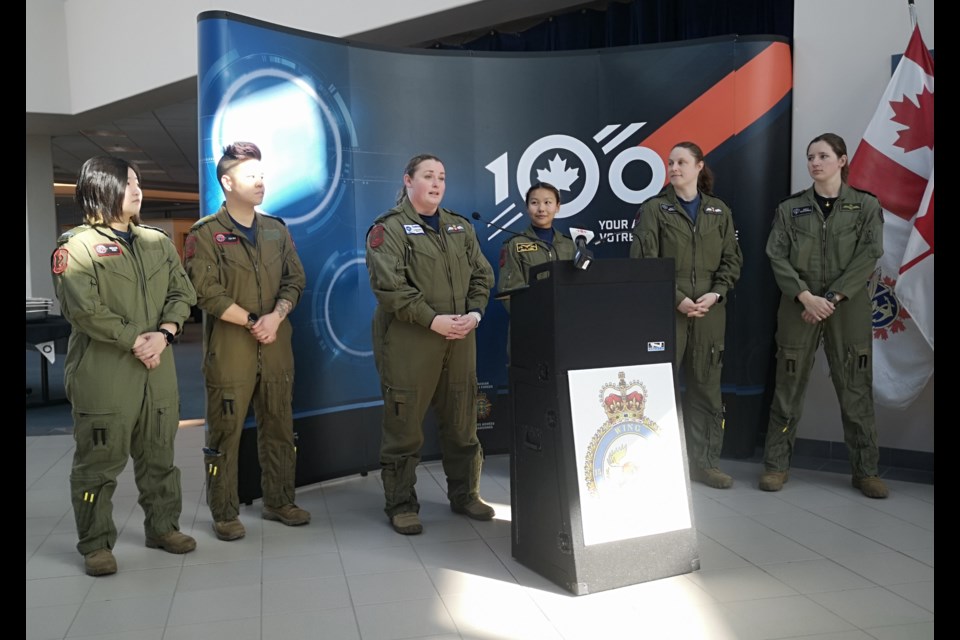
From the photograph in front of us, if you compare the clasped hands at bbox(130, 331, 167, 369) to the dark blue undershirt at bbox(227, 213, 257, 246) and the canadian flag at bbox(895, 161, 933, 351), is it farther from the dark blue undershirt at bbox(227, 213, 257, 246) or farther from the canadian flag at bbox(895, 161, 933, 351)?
the canadian flag at bbox(895, 161, 933, 351)

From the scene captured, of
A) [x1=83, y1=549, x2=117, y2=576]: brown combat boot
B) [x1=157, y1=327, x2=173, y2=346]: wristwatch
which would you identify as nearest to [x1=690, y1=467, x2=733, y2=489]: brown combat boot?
[x1=157, y1=327, x2=173, y2=346]: wristwatch

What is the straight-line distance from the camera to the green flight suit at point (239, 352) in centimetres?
350

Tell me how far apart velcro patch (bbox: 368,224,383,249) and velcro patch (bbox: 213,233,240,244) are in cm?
60

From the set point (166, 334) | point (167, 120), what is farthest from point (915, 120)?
point (167, 120)

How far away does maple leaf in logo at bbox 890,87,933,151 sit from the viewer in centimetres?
423

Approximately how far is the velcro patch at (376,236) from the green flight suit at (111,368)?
82 centimetres

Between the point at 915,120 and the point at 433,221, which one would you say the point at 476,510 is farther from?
the point at 915,120

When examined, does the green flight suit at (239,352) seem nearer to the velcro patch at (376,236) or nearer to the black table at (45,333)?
the velcro patch at (376,236)

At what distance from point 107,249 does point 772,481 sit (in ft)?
11.0

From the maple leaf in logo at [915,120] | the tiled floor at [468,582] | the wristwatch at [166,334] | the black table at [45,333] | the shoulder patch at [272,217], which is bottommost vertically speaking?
the tiled floor at [468,582]

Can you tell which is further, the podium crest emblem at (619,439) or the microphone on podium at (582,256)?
the podium crest emblem at (619,439)

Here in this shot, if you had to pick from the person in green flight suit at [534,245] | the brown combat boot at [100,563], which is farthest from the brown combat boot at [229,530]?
the person in green flight suit at [534,245]
